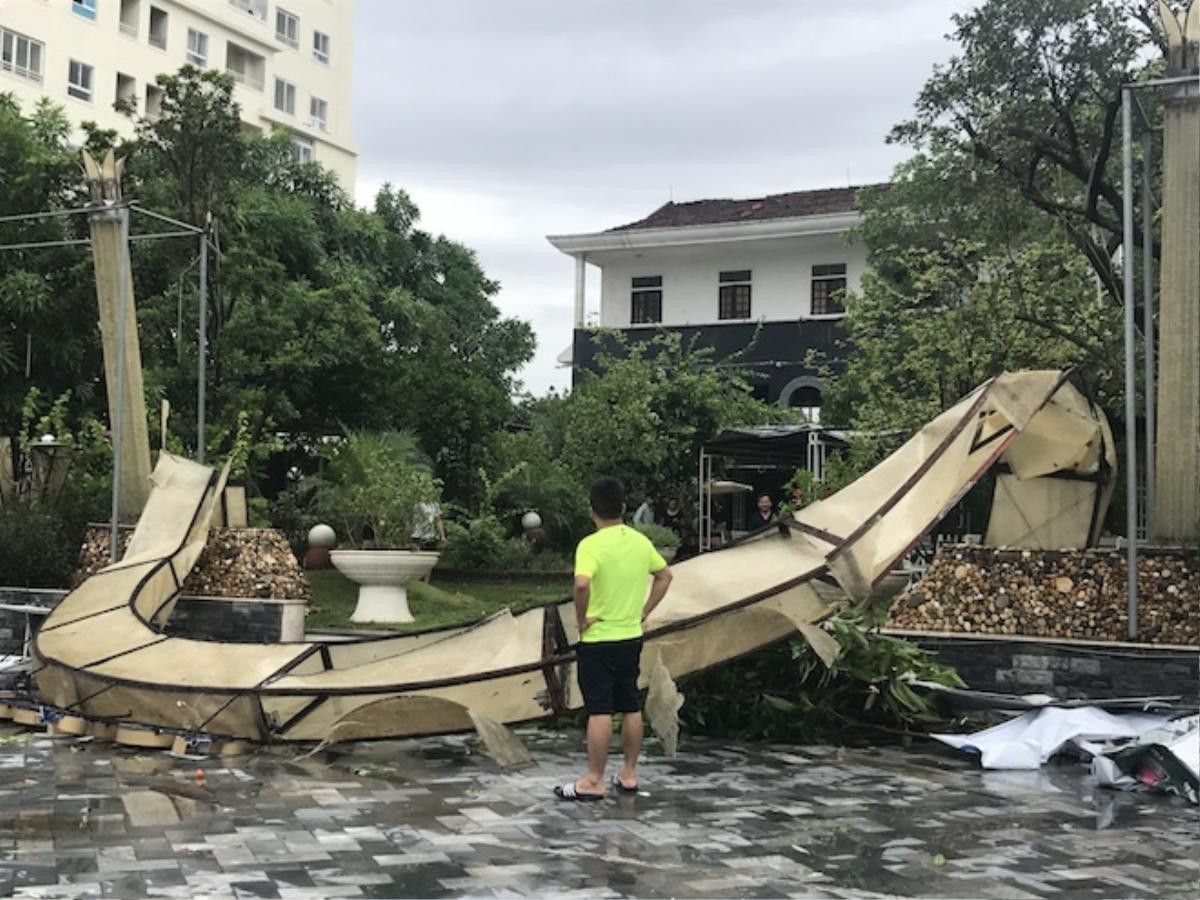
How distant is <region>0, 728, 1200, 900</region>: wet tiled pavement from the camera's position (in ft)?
16.5

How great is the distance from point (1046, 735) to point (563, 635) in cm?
295

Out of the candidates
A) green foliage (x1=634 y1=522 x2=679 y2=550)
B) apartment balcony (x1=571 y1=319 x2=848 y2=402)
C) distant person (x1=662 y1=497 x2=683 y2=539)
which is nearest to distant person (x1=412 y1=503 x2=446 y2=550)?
green foliage (x1=634 y1=522 x2=679 y2=550)

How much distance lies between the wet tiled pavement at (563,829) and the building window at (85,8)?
111ft

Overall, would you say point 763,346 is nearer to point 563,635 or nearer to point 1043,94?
point 1043,94

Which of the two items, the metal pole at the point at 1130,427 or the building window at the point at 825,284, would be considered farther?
the building window at the point at 825,284

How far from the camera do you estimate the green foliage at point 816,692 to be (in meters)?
8.52

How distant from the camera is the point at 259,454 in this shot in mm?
16688

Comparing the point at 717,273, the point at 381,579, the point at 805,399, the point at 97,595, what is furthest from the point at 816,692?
the point at 717,273

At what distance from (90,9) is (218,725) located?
35.1 meters

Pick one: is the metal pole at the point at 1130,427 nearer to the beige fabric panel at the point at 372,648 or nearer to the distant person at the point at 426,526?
the beige fabric panel at the point at 372,648

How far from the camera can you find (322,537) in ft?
57.3

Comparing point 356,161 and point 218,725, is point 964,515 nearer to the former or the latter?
point 218,725

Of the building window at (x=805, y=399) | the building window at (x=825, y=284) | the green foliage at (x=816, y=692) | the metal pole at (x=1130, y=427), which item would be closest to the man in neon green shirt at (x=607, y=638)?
the green foliage at (x=816, y=692)

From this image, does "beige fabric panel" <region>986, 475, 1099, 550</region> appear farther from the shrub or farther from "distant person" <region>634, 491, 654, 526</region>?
"distant person" <region>634, 491, 654, 526</region>
